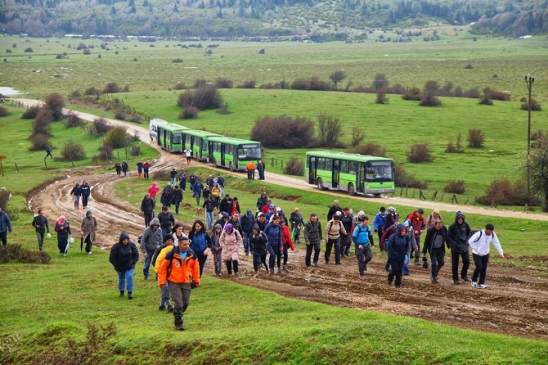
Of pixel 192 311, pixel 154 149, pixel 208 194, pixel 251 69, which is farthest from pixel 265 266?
pixel 251 69

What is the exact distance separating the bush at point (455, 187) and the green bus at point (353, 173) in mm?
7399

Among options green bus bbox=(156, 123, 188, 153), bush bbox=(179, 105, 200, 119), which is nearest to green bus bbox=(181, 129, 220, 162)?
green bus bbox=(156, 123, 188, 153)

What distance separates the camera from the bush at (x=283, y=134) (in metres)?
83.4

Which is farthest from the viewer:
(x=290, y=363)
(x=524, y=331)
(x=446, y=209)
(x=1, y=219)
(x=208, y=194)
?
(x=446, y=209)

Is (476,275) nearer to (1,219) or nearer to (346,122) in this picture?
(1,219)

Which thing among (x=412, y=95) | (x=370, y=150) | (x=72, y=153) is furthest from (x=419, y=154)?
(x=412, y=95)

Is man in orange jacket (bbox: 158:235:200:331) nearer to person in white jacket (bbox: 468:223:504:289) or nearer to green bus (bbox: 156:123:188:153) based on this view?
person in white jacket (bbox: 468:223:504:289)

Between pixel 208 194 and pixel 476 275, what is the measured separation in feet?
63.7

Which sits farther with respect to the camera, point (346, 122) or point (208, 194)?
point (346, 122)

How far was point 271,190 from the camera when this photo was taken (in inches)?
2200

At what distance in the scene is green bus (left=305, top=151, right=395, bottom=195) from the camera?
51.9 meters

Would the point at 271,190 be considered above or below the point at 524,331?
below

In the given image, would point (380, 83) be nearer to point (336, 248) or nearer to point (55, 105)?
point (55, 105)

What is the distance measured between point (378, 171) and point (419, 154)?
2152cm
